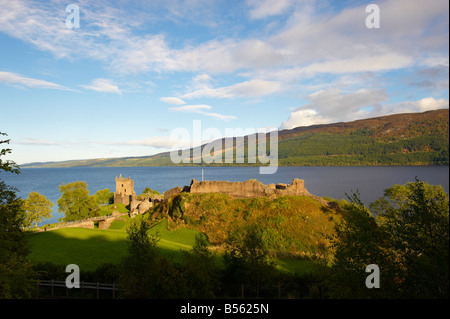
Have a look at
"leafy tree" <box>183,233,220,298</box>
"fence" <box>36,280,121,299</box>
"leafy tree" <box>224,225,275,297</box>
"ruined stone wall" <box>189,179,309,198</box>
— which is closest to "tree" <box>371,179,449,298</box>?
"leafy tree" <box>224,225,275,297</box>

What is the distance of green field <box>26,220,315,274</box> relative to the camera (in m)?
22.1

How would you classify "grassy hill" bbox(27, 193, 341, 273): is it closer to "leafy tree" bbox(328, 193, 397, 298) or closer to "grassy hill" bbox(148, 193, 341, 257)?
"grassy hill" bbox(148, 193, 341, 257)

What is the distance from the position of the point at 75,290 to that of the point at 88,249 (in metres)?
6.93

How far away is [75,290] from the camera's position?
1859 cm

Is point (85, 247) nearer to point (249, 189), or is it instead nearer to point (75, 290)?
point (75, 290)

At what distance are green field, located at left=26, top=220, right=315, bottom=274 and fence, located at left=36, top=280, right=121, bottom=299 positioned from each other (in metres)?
2.11

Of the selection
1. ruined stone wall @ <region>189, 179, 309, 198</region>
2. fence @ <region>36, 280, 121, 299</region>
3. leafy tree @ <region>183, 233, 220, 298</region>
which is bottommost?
fence @ <region>36, 280, 121, 299</region>

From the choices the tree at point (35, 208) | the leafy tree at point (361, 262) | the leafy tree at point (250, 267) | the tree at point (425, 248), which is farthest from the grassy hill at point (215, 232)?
the tree at point (35, 208)

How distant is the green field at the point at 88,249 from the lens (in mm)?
22109

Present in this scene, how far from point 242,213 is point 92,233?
19020mm

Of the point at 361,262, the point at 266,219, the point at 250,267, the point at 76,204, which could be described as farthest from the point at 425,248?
the point at 76,204
